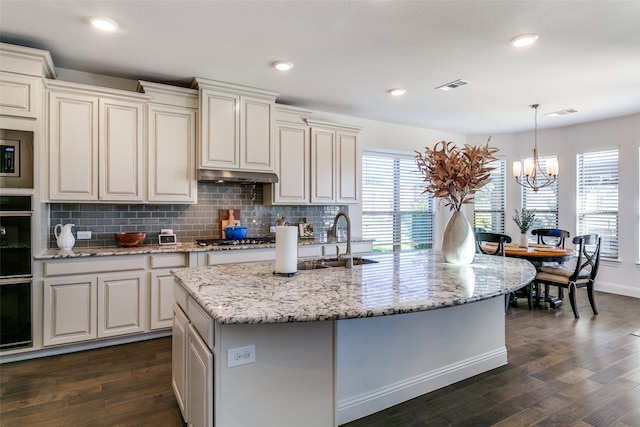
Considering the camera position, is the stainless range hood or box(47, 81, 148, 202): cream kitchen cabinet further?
the stainless range hood

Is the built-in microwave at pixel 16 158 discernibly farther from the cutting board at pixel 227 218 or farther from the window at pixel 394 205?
the window at pixel 394 205

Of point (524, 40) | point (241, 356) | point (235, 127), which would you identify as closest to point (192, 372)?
point (241, 356)

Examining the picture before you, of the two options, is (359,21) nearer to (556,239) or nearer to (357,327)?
(357,327)

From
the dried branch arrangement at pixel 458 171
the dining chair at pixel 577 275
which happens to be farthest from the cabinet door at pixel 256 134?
the dining chair at pixel 577 275

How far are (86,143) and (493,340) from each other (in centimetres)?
399

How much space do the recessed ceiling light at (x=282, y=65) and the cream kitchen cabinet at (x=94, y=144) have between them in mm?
1377

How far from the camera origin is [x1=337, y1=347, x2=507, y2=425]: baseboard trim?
6.98 feet

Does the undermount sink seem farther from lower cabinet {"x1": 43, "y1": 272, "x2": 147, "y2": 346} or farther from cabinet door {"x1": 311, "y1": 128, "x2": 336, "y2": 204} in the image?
cabinet door {"x1": 311, "y1": 128, "x2": 336, "y2": 204}

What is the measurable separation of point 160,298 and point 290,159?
215 centimetres

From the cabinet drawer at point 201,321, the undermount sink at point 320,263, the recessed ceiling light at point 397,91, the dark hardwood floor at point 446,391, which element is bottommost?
the dark hardwood floor at point 446,391

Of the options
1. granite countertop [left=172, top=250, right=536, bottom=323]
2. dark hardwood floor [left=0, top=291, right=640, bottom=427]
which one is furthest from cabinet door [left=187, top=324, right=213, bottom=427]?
dark hardwood floor [left=0, top=291, right=640, bottom=427]

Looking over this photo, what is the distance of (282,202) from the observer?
4.38 metres

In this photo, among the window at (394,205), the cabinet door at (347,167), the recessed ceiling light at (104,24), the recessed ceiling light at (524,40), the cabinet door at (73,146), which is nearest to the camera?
the recessed ceiling light at (104,24)

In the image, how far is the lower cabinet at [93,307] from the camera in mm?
3016
